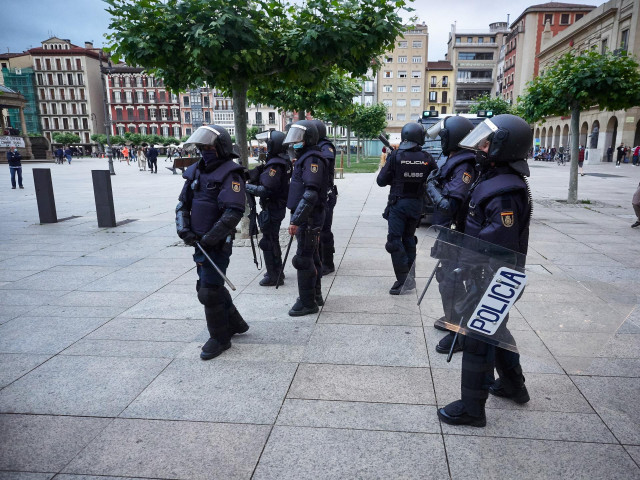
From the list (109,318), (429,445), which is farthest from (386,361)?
(109,318)

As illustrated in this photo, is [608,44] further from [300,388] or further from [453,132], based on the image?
[300,388]

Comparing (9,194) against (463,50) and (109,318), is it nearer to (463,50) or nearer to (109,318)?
(109,318)

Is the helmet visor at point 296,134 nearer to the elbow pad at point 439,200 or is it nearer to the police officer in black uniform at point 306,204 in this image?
the police officer in black uniform at point 306,204

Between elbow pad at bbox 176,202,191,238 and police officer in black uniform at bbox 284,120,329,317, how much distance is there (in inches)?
42.2

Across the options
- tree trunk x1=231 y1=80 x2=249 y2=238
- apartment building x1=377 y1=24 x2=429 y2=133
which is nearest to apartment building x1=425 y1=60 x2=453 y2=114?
apartment building x1=377 y1=24 x2=429 y2=133

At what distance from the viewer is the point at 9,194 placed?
52.4 ft

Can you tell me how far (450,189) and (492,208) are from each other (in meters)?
0.88

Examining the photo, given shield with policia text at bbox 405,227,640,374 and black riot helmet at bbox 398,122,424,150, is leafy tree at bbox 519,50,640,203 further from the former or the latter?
shield with policia text at bbox 405,227,640,374

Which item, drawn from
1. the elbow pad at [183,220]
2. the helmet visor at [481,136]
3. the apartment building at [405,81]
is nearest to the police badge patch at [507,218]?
the helmet visor at [481,136]

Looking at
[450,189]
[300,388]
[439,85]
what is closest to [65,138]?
[439,85]

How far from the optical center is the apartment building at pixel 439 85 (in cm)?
8088

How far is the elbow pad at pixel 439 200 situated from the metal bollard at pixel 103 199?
7.83 meters

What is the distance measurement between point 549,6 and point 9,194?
7032cm

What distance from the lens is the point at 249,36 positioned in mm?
6320
